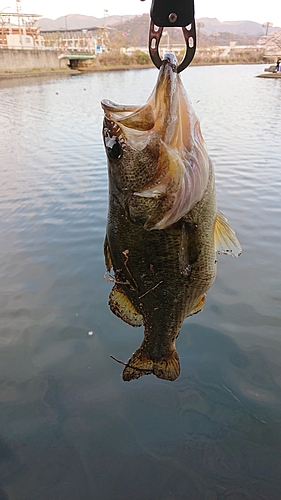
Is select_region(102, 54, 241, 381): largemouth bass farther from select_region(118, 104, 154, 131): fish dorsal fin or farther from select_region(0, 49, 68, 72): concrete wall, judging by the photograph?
select_region(0, 49, 68, 72): concrete wall

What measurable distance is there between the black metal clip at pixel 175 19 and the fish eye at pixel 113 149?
475 mm

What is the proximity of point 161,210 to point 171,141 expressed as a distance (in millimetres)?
361

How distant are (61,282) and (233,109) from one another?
20252mm

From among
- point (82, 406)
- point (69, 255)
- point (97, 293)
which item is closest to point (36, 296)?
point (97, 293)

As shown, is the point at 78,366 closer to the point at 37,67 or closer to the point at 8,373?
the point at 8,373

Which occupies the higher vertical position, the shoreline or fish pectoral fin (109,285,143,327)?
the shoreline

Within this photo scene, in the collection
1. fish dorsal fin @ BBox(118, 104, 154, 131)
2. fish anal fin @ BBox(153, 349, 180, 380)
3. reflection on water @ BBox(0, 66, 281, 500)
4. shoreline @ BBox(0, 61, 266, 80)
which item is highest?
shoreline @ BBox(0, 61, 266, 80)

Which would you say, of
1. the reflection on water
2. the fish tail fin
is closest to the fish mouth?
the fish tail fin

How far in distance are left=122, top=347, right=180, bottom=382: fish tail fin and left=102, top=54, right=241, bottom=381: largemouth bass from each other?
204 millimetres

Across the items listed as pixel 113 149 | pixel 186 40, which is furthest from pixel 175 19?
pixel 113 149

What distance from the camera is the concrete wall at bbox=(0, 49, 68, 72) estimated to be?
5192cm

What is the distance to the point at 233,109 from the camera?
22.5 meters

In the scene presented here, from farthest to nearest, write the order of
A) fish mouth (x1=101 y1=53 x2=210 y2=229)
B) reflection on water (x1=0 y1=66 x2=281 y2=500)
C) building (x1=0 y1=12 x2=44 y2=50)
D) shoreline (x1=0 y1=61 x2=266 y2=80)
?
building (x1=0 y1=12 x2=44 y2=50)
shoreline (x1=0 y1=61 x2=266 y2=80)
reflection on water (x1=0 y1=66 x2=281 y2=500)
fish mouth (x1=101 y1=53 x2=210 y2=229)

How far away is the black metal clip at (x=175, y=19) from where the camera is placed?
5.82 feet
